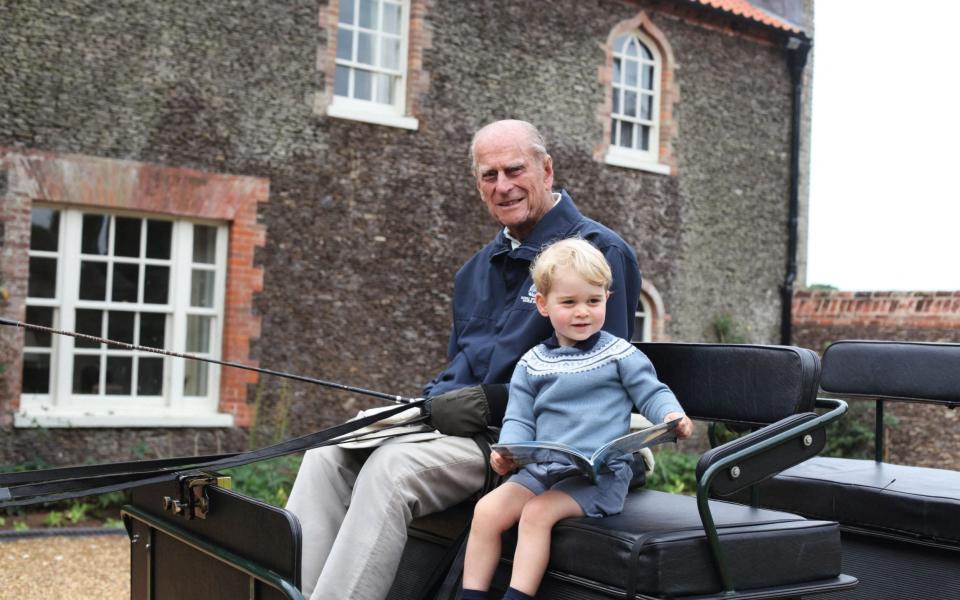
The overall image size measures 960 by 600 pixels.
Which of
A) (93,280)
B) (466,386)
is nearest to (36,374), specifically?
(93,280)

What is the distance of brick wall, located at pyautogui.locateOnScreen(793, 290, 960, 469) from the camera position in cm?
1209

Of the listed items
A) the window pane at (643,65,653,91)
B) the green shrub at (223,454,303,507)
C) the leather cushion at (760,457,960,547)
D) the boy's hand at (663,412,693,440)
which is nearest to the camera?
the boy's hand at (663,412,693,440)

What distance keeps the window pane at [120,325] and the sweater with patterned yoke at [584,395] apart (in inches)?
275

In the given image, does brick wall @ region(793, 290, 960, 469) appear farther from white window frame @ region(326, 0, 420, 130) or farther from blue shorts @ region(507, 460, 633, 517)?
blue shorts @ region(507, 460, 633, 517)

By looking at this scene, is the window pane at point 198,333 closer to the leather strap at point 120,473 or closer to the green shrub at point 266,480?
the green shrub at point 266,480

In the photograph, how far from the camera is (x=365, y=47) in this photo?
10836 millimetres

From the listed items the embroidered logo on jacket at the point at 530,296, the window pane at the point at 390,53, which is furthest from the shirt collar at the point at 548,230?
the window pane at the point at 390,53

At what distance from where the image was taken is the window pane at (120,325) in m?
9.28

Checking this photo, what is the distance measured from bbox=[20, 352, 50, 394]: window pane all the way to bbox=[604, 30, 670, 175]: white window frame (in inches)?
258

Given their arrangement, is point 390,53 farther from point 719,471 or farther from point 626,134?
point 719,471

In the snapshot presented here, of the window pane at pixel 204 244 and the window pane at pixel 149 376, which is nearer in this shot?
the window pane at pixel 149 376

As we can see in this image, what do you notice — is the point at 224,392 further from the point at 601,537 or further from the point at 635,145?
the point at 601,537

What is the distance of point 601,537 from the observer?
2.67 metres

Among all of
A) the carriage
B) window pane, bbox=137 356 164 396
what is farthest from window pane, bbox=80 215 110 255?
the carriage
